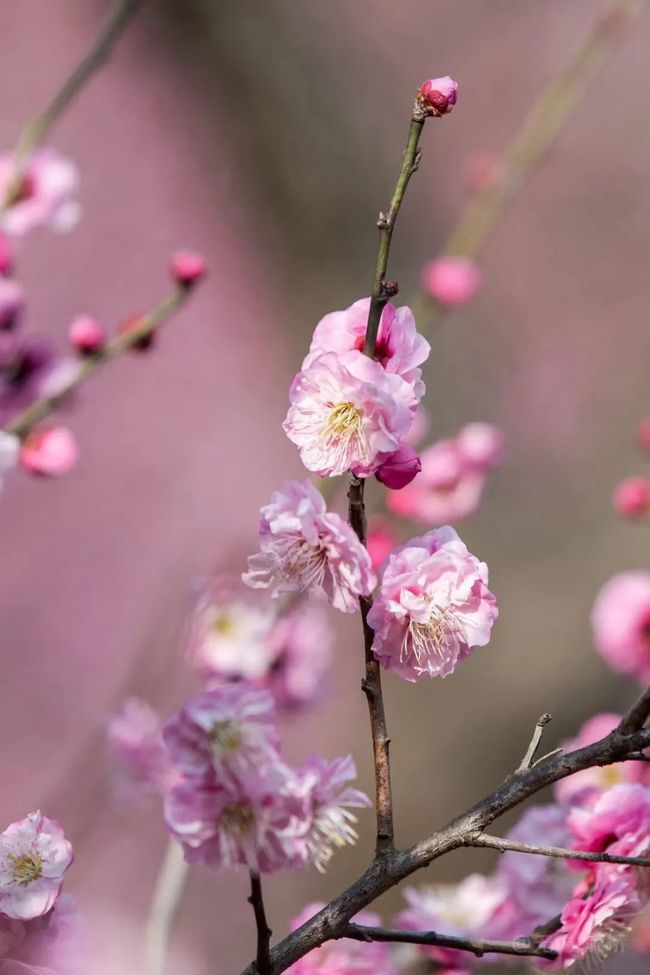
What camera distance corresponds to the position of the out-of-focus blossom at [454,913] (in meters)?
0.64

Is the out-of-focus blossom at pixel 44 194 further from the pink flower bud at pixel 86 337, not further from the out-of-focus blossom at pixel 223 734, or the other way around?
the out-of-focus blossom at pixel 223 734

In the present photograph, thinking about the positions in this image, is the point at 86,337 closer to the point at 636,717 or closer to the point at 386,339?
the point at 386,339

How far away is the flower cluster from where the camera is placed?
1.27ft

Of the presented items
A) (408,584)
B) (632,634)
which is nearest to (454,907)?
(632,634)

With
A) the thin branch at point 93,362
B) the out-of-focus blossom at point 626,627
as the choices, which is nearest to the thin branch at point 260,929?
the thin branch at point 93,362

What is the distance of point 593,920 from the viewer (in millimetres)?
438

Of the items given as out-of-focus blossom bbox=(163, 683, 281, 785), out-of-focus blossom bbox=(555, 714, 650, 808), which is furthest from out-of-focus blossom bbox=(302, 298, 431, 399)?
out-of-focus blossom bbox=(555, 714, 650, 808)

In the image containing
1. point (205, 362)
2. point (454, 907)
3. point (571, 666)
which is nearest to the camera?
point (454, 907)

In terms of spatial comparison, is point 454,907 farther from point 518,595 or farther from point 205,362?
point 205,362

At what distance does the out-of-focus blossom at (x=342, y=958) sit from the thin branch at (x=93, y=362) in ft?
1.20

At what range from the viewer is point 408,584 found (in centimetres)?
42

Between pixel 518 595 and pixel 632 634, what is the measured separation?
1105 mm

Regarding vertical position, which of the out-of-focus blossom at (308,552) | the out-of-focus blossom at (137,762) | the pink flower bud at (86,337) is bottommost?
the out-of-focus blossom at (308,552)

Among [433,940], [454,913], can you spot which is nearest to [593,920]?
[433,940]
